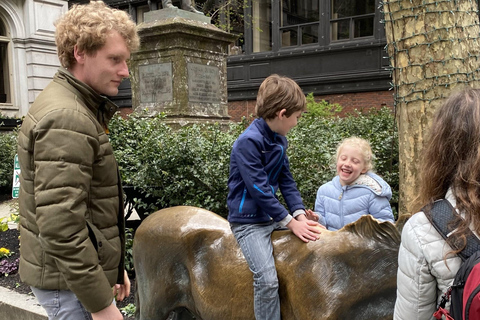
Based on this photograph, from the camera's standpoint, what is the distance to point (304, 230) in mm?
2293

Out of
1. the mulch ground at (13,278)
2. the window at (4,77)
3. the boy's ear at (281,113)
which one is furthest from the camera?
the window at (4,77)

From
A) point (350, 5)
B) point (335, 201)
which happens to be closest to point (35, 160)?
point (335, 201)

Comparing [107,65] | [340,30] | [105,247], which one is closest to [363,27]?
[340,30]

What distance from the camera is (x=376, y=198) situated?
9.59 feet

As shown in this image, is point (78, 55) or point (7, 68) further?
point (7, 68)

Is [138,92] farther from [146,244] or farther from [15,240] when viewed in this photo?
[146,244]

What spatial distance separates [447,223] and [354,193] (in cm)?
157

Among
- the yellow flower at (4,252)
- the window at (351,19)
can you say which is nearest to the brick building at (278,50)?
the window at (351,19)

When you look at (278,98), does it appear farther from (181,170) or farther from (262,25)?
(262,25)

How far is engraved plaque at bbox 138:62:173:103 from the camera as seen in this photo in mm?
6730

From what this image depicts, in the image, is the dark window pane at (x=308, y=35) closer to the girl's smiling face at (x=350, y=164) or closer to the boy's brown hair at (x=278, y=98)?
the girl's smiling face at (x=350, y=164)

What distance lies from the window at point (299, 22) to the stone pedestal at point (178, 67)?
10066mm

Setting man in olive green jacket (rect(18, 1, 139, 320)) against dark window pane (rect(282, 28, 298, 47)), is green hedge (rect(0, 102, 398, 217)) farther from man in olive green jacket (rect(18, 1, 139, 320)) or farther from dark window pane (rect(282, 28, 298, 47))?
dark window pane (rect(282, 28, 298, 47))

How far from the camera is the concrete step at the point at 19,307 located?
393 centimetres
